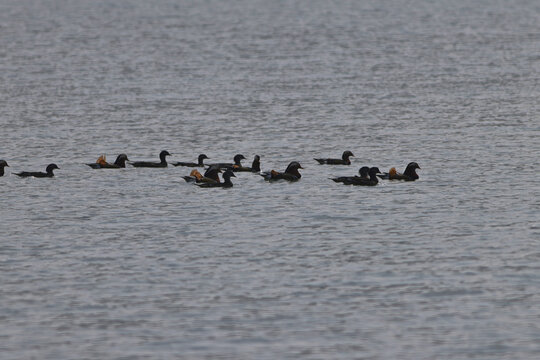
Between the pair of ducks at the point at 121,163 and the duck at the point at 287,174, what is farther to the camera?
the pair of ducks at the point at 121,163

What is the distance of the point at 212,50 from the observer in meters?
103

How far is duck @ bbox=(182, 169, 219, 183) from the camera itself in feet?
122

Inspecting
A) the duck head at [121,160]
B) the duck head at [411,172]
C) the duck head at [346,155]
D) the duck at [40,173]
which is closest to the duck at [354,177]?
the duck head at [411,172]

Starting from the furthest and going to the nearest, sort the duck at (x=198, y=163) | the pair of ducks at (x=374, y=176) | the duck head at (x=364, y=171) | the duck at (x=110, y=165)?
the duck at (x=198, y=163) < the duck at (x=110, y=165) < the duck head at (x=364, y=171) < the pair of ducks at (x=374, y=176)

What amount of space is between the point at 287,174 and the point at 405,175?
12.5 feet

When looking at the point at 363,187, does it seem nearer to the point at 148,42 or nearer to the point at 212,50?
the point at 212,50

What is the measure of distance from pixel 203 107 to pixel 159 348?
40.3 meters

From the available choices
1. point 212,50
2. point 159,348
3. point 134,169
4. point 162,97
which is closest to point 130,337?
point 159,348

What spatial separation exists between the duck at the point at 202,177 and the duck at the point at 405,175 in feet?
17.5

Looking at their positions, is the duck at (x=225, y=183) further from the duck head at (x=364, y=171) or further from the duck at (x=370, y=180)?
the duck head at (x=364, y=171)

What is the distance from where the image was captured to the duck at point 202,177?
122 ft

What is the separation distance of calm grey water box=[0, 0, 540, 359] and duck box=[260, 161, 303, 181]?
347 mm

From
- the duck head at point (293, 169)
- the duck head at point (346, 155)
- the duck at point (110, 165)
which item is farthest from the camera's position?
the duck head at point (346, 155)

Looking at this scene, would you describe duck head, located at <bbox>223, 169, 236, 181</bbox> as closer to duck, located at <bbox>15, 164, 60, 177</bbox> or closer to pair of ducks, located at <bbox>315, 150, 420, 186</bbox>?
pair of ducks, located at <bbox>315, 150, 420, 186</bbox>
